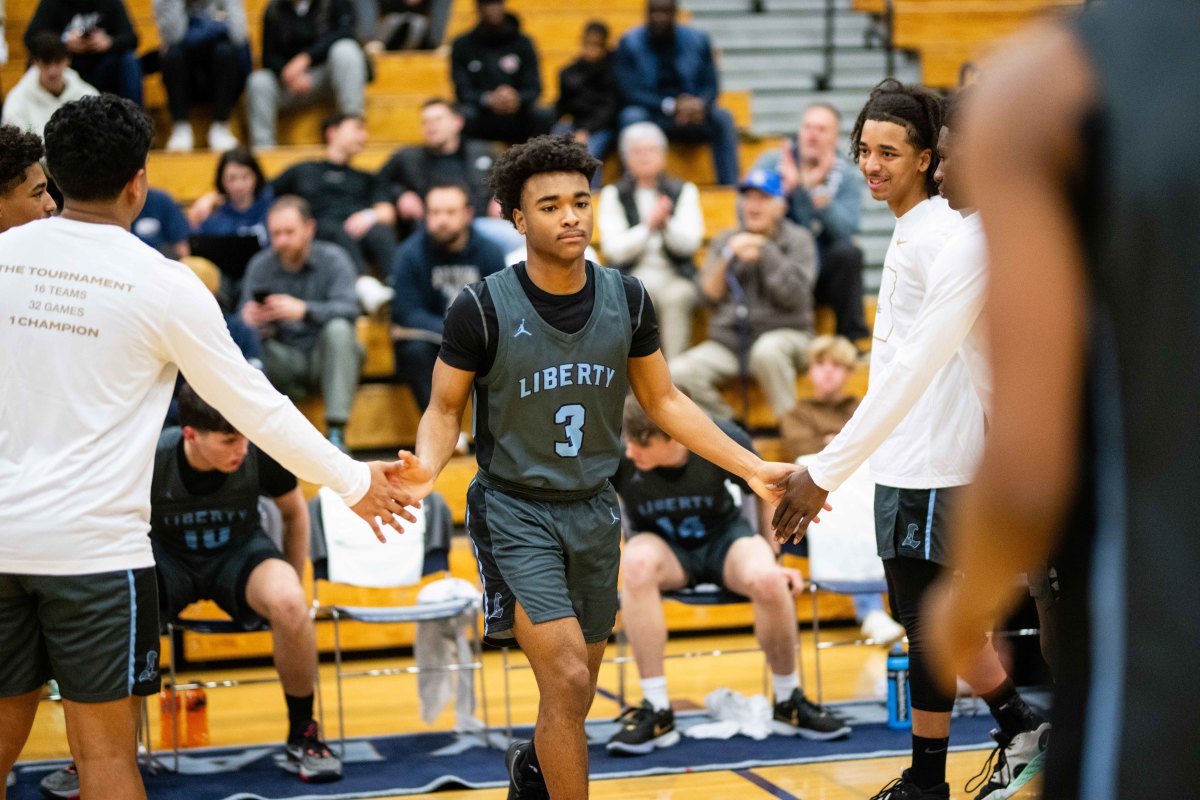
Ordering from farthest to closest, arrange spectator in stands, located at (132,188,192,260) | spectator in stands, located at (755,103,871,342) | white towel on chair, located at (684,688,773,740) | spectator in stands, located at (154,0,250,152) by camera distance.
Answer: spectator in stands, located at (154,0,250,152) → spectator in stands, located at (755,103,871,342) → spectator in stands, located at (132,188,192,260) → white towel on chair, located at (684,688,773,740)

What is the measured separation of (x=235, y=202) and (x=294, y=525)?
3.32 metres

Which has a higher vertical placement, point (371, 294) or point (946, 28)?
point (946, 28)

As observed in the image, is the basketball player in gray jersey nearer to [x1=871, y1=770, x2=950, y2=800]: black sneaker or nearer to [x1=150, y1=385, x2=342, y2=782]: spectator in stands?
[x1=871, y1=770, x2=950, y2=800]: black sneaker

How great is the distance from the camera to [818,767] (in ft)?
19.1

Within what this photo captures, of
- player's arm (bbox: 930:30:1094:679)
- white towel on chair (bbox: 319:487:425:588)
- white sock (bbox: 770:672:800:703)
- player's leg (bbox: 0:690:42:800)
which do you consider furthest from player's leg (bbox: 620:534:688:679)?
player's arm (bbox: 930:30:1094:679)

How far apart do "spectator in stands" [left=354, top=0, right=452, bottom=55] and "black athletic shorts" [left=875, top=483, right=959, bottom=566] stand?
776cm

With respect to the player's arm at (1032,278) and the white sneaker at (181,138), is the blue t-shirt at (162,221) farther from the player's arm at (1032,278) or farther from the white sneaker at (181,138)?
the player's arm at (1032,278)

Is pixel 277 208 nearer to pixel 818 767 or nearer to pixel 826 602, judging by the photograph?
pixel 826 602

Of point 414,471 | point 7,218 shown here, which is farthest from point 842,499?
point 7,218

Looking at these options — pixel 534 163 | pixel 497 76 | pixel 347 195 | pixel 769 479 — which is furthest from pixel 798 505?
pixel 497 76

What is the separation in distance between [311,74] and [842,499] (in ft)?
17.9

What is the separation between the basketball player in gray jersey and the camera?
4.24 metres

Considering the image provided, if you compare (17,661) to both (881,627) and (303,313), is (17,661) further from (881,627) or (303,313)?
(881,627)

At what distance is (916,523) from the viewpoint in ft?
14.6
